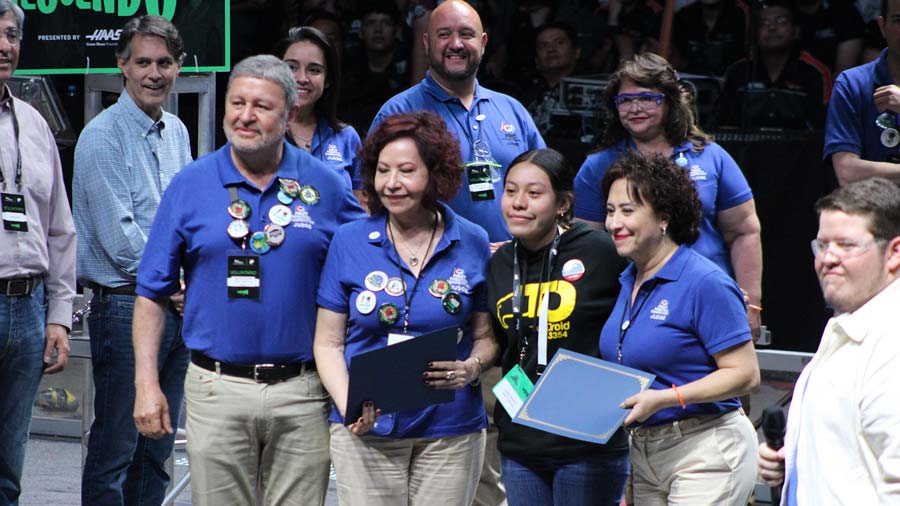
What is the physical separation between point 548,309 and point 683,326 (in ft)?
1.32

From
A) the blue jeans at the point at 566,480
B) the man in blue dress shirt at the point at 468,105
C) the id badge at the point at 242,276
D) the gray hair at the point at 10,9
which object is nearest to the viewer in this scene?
the blue jeans at the point at 566,480

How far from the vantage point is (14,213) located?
3924 mm

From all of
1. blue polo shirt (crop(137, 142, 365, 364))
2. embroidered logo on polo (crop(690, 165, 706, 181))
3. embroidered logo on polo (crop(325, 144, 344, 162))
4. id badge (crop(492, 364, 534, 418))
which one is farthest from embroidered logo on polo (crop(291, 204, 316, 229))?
embroidered logo on polo (crop(690, 165, 706, 181))

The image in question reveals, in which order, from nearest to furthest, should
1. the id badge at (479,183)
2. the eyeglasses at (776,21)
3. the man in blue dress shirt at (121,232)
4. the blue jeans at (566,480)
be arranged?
1. the blue jeans at (566,480)
2. the man in blue dress shirt at (121,232)
3. the id badge at (479,183)
4. the eyeglasses at (776,21)

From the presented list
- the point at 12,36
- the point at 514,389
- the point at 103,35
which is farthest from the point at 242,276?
Result: the point at 103,35

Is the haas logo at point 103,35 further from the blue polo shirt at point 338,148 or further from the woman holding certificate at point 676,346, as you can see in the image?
the woman holding certificate at point 676,346

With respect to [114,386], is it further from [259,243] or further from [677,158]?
[677,158]

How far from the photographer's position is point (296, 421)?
3.54 metres

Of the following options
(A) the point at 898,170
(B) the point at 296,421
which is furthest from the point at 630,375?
(A) the point at 898,170

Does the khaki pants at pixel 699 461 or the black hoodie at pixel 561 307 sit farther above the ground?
the black hoodie at pixel 561 307

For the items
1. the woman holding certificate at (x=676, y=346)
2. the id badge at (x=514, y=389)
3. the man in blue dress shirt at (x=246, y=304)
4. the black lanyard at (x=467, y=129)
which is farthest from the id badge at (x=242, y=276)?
the black lanyard at (x=467, y=129)

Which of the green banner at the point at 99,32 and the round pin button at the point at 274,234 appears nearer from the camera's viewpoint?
the round pin button at the point at 274,234

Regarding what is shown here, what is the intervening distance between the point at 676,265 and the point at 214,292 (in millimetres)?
1315

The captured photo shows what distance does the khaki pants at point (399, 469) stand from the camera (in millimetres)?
3434
